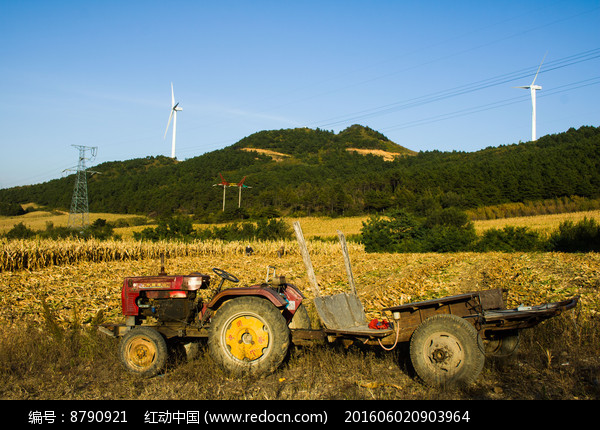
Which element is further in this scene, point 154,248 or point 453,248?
point 453,248

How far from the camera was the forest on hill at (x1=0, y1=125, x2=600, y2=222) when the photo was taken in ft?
220

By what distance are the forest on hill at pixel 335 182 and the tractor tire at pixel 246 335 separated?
43.9 meters

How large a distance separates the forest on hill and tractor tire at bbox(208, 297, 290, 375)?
43907 millimetres

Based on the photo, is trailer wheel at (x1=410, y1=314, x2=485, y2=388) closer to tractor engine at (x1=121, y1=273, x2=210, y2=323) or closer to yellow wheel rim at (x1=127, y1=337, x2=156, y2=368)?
tractor engine at (x1=121, y1=273, x2=210, y2=323)

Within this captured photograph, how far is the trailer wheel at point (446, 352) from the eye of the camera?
445 cm

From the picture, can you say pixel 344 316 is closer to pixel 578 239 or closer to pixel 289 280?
pixel 289 280

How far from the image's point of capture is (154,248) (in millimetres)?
26703

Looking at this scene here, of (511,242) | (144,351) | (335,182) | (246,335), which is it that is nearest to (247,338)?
(246,335)

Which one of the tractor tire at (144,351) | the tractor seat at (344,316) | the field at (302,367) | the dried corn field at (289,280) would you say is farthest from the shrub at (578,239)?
the tractor tire at (144,351)

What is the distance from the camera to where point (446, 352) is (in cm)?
462

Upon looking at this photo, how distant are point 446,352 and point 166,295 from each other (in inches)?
149

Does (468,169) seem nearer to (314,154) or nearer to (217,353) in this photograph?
(314,154)
